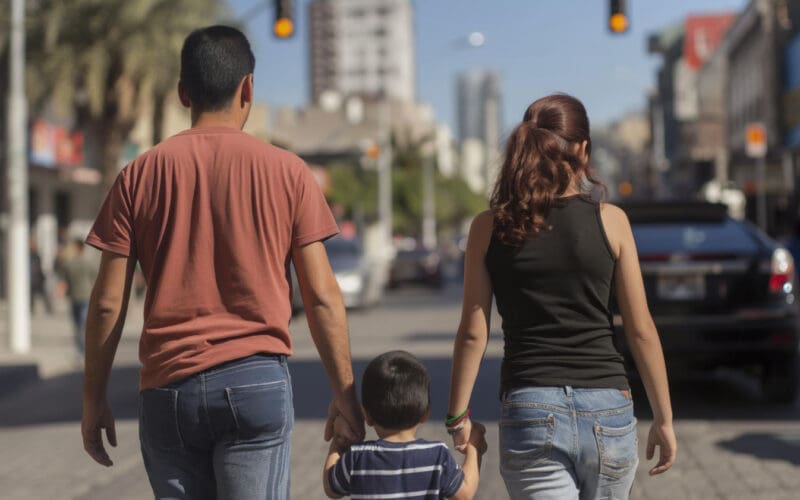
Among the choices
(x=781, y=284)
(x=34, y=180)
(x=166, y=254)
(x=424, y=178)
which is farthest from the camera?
(x=424, y=178)

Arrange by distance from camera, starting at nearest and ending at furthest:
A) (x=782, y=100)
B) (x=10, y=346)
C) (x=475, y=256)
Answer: (x=475, y=256) < (x=10, y=346) < (x=782, y=100)

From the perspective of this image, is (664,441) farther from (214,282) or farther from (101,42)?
(101,42)

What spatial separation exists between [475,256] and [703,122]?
7046 centimetres

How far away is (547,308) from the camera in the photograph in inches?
139

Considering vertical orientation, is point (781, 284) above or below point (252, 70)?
below

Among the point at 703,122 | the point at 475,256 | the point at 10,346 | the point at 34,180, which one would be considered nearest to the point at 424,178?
the point at 703,122

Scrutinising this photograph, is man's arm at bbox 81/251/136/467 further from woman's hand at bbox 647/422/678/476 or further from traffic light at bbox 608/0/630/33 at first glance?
traffic light at bbox 608/0/630/33

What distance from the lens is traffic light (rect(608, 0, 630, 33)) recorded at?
56.4ft

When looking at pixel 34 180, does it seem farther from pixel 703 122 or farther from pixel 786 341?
pixel 703 122

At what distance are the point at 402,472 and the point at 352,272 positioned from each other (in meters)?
24.7

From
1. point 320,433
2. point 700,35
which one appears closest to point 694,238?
point 320,433

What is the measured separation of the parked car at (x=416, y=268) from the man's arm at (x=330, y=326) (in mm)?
37716

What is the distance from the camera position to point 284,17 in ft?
57.5

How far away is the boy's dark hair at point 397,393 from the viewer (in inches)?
138
